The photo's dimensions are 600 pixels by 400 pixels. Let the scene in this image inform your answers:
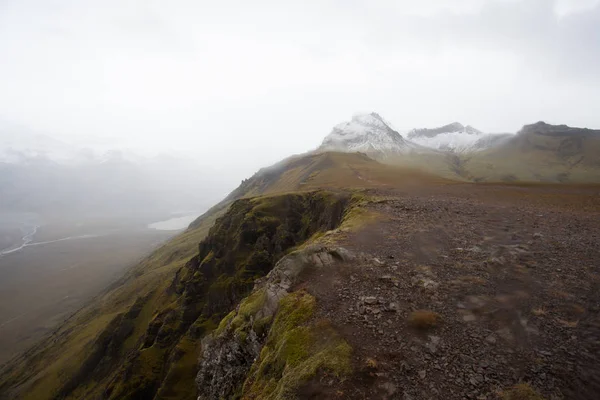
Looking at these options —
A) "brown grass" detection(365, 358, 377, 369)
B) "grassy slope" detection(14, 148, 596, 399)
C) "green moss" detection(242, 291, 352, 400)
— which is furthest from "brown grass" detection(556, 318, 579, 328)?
"grassy slope" detection(14, 148, 596, 399)

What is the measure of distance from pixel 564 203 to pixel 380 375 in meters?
34.8

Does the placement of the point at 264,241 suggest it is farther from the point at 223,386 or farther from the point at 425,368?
the point at 425,368

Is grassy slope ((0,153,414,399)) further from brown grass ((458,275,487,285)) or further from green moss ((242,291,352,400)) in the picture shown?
brown grass ((458,275,487,285))

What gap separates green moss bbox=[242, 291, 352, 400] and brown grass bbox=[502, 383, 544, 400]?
5.07m

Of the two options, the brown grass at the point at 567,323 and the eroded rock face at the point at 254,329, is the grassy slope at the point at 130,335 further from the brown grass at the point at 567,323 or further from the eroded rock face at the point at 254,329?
the brown grass at the point at 567,323

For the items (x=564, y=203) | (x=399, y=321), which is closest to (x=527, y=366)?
(x=399, y=321)

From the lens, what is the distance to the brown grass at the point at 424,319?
12703mm

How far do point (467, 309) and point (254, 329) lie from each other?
1243 cm

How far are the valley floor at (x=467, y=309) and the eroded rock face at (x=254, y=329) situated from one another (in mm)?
1326

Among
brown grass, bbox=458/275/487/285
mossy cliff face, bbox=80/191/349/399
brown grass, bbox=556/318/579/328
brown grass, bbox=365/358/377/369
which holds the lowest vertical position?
mossy cliff face, bbox=80/191/349/399

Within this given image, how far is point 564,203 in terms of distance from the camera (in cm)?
3256

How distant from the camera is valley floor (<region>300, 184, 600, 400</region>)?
10.1m

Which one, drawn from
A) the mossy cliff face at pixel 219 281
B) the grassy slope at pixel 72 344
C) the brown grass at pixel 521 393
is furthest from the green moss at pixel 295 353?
the grassy slope at pixel 72 344

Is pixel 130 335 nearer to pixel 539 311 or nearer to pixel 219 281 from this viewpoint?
pixel 219 281
